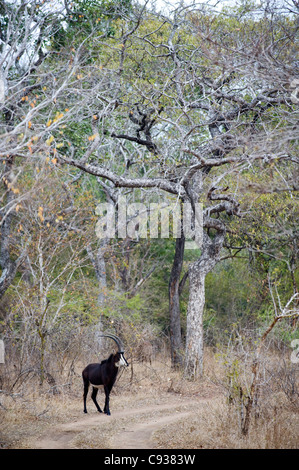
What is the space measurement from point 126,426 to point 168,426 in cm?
78

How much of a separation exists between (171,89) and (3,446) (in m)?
9.41

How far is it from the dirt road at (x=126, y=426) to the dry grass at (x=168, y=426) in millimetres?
89

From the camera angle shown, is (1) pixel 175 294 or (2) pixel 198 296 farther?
(1) pixel 175 294

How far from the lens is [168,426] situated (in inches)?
352

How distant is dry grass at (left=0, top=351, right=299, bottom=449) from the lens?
24.0 feet

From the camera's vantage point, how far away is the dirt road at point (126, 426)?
7934 mm

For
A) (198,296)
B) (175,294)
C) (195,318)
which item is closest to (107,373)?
(195,318)

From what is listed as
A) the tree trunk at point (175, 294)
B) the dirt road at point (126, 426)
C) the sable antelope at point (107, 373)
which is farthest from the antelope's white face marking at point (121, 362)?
the tree trunk at point (175, 294)

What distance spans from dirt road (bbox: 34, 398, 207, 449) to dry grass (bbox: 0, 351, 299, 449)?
89 mm

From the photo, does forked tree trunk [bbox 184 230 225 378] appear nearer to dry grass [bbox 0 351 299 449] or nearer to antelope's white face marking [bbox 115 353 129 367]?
dry grass [bbox 0 351 299 449]

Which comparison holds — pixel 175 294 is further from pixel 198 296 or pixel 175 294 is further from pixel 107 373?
pixel 107 373

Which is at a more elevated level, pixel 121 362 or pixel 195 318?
pixel 195 318

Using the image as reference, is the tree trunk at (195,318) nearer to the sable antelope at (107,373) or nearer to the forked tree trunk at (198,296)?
the forked tree trunk at (198,296)

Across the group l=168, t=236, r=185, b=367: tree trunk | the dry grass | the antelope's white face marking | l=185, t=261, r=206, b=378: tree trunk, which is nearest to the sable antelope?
the antelope's white face marking
